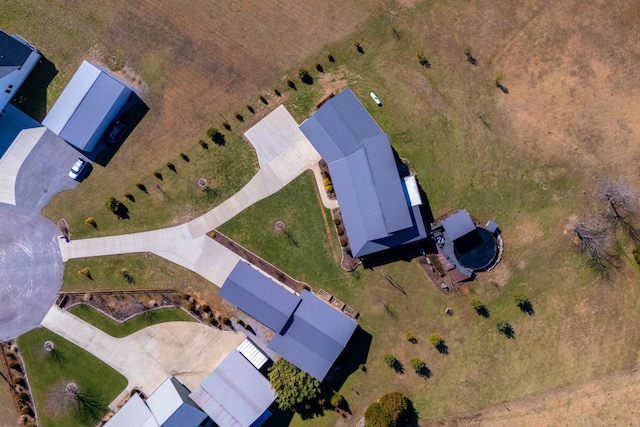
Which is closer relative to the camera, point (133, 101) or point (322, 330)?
point (322, 330)

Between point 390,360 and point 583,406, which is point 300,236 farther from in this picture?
point 583,406

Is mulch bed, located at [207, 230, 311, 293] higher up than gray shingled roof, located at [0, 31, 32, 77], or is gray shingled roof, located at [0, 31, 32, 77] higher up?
gray shingled roof, located at [0, 31, 32, 77]

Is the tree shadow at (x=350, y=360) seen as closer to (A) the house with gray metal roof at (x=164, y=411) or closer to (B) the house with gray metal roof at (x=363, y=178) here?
(B) the house with gray metal roof at (x=363, y=178)

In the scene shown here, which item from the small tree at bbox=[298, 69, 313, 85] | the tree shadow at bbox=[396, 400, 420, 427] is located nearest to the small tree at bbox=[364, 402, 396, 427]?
the tree shadow at bbox=[396, 400, 420, 427]

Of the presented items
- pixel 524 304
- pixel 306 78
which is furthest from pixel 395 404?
pixel 306 78

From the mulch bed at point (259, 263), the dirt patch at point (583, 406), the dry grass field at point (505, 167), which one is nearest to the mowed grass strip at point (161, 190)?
the dry grass field at point (505, 167)

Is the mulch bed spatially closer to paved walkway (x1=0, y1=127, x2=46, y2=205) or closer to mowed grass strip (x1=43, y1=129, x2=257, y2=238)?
mowed grass strip (x1=43, y1=129, x2=257, y2=238)

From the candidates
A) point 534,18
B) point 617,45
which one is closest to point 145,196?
point 534,18

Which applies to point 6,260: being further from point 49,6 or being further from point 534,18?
point 534,18
